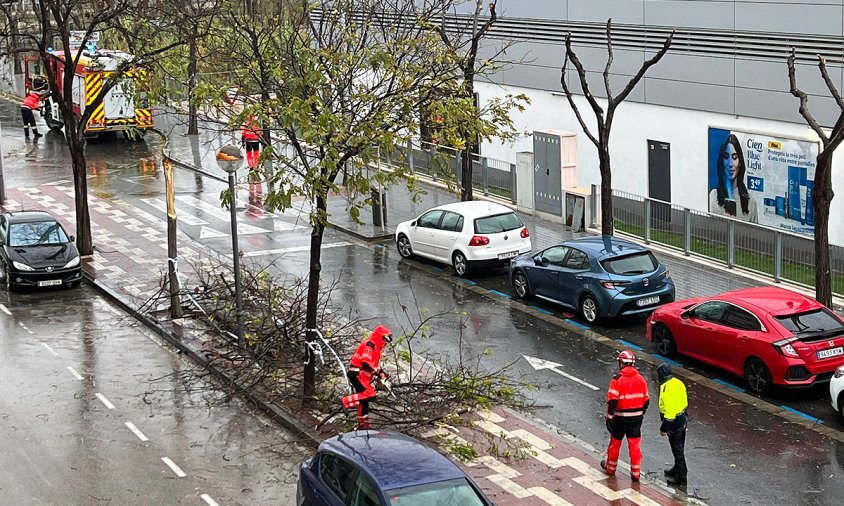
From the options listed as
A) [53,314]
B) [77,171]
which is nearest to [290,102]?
[53,314]

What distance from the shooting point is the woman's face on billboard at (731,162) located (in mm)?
27656

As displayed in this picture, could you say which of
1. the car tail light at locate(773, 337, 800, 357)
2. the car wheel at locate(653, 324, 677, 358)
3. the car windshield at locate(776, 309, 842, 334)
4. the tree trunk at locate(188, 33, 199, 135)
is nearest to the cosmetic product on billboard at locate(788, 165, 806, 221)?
the car wheel at locate(653, 324, 677, 358)

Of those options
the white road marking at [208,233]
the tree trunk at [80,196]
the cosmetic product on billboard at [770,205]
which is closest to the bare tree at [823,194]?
the cosmetic product on billboard at [770,205]

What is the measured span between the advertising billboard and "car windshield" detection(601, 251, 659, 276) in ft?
20.7

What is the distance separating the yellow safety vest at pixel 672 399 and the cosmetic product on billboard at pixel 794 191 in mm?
13404

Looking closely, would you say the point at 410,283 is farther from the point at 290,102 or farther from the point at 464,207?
the point at 290,102

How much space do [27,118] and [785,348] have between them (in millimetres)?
35481

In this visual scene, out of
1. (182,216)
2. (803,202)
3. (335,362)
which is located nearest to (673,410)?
(335,362)

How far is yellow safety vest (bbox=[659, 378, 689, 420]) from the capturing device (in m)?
14.0

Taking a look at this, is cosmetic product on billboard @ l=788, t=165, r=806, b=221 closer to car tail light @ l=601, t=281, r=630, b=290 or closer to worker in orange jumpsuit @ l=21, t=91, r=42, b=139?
car tail light @ l=601, t=281, r=630, b=290

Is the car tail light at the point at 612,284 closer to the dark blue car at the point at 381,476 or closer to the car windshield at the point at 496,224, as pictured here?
the car windshield at the point at 496,224

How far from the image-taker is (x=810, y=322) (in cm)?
1725

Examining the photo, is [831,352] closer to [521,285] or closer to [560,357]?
[560,357]

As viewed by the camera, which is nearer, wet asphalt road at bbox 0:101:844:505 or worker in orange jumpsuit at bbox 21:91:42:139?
wet asphalt road at bbox 0:101:844:505
